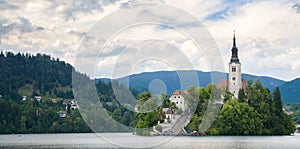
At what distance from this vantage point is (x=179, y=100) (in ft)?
367

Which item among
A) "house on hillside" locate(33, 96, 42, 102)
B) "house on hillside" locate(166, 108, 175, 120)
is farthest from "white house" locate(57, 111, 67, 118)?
"house on hillside" locate(166, 108, 175, 120)

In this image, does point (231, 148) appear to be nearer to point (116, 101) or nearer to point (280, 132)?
point (280, 132)

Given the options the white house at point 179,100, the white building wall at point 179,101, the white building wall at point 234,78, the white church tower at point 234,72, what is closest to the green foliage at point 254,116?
the white house at point 179,100

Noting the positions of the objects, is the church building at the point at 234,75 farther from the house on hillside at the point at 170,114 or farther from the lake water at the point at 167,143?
the lake water at the point at 167,143

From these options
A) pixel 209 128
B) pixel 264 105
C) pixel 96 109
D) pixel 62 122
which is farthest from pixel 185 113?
pixel 62 122

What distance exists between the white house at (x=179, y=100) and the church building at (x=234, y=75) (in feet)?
49.5

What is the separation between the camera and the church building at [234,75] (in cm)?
12538

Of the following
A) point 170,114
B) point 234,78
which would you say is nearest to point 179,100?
point 170,114

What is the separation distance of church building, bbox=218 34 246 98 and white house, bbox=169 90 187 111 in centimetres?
1508

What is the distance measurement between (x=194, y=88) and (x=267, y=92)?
53.8ft

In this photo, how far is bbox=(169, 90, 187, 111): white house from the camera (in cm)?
10969

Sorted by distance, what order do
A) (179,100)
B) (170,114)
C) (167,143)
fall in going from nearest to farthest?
(167,143), (170,114), (179,100)

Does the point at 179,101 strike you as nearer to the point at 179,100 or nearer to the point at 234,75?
the point at 179,100

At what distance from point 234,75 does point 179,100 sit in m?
21.4
